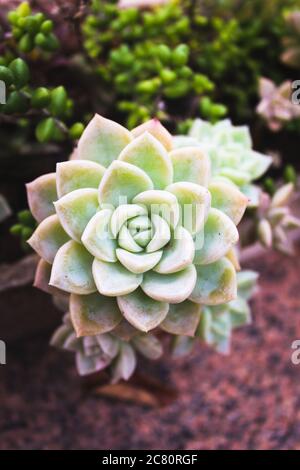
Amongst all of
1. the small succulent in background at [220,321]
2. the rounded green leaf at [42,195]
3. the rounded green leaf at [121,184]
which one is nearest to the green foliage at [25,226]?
the rounded green leaf at [42,195]

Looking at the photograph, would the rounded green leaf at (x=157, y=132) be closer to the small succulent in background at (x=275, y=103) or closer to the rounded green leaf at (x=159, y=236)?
the rounded green leaf at (x=159, y=236)

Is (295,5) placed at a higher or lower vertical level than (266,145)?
higher

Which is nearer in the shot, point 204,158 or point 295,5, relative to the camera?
point 204,158

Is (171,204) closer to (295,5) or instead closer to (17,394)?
(17,394)

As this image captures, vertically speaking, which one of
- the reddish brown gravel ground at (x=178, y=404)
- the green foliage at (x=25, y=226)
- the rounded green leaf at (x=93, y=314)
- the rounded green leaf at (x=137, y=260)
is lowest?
the reddish brown gravel ground at (x=178, y=404)

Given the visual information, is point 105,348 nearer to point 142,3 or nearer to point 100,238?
point 100,238

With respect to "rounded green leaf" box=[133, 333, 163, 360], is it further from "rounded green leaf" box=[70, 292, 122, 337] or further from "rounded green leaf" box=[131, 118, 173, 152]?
"rounded green leaf" box=[131, 118, 173, 152]

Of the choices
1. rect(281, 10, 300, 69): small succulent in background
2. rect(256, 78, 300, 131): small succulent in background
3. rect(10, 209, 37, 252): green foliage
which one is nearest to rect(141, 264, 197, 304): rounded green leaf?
rect(10, 209, 37, 252): green foliage

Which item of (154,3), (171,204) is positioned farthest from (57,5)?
(171,204)
